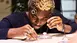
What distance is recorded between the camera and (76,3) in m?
4.52

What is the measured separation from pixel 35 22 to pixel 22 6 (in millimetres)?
1881

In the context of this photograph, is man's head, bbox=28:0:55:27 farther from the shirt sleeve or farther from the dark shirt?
the shirt sleeve

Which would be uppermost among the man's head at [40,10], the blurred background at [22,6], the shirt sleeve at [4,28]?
the man's head at [40,10]

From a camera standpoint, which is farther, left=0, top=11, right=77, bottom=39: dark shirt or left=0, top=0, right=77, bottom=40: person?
left=0, top=11, right=77, bottom=39: dark shirt

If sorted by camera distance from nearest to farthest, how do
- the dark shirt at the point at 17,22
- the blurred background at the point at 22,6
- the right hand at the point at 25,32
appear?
1. the right hand at the point at 25,32
2. the dark shirt at the point at 17,22
3. the blurred background at the point at 22,6

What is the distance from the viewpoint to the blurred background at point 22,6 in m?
3.21

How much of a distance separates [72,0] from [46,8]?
3.47 meters

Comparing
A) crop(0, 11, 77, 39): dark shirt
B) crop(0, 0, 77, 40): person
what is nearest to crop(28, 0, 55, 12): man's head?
crop(0, 0, 77, 40): person

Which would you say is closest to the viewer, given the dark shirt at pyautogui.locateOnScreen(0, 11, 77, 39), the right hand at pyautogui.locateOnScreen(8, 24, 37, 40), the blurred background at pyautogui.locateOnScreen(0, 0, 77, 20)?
the right hand at pyautogui.locateOnScreen(8, 24, 37, 40)

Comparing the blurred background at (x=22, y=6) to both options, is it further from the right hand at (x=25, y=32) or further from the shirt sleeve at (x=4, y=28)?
the right hand at (x=25, y=32)

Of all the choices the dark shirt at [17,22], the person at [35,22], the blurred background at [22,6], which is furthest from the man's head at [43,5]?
the blurred background at [22,6]

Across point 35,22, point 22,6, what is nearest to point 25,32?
point 35,22

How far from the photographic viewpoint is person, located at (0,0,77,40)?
120 centimetres

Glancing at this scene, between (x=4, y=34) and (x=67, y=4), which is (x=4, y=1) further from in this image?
(x=4, y=34)
